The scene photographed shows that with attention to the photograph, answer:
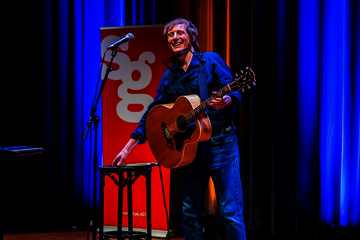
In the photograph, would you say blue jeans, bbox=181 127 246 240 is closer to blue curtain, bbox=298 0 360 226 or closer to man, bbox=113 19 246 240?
man, bbox=113 19 246 240

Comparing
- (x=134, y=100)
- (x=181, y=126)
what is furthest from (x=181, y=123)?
(x=134, y=100)

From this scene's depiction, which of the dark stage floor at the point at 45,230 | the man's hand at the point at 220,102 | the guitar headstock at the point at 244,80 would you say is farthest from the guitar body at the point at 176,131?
the dark stage floor at the point at 45,230

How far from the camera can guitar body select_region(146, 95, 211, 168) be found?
2.12 m

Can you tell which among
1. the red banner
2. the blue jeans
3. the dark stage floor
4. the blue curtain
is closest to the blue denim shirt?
the blue jeans

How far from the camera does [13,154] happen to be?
2.19 metres

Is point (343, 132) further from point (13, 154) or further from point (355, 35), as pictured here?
point (13, 154)

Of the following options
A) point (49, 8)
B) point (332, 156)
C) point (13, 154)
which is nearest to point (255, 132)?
point (332, 156)

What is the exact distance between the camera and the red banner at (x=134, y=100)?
348 cm

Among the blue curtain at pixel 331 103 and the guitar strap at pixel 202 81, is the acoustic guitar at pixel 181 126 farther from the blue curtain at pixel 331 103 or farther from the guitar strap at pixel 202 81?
the blue curtain at pixel 331 103

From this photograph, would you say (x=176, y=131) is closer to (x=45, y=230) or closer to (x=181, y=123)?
(x=181, y=123)

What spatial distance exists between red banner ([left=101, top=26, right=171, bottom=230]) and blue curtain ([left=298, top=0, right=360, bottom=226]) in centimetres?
126

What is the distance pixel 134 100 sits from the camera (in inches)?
140

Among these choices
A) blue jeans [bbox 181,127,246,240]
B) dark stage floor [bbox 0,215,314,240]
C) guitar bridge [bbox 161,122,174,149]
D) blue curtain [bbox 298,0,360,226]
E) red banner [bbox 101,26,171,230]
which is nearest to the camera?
blue jeans [bbox 181,127,246,240]

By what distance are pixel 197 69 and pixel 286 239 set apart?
198cm
